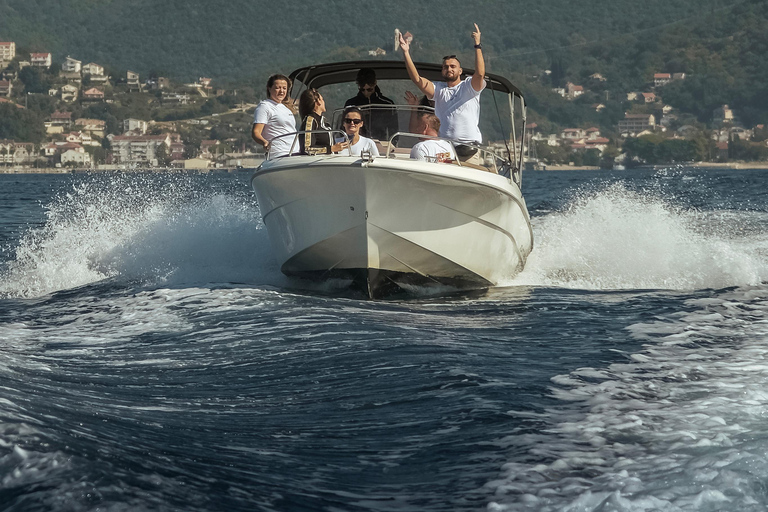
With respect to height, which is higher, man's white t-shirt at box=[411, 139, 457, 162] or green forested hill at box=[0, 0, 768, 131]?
green forested hill at box=[0, 0, 768, 131]

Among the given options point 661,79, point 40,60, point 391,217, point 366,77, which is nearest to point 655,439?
point 391,217

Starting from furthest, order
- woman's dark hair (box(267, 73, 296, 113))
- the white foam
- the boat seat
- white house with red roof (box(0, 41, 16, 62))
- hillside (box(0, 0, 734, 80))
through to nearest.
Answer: hillside (box(0, 0, 734, 80)) < white house with red roof (box(0, 41, 16, 62)) < woman's dark hair (box(267, 73, 296, 113)) < the boat seat < the white foam

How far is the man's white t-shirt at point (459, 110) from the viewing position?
870cm

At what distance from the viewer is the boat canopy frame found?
10.0 meters

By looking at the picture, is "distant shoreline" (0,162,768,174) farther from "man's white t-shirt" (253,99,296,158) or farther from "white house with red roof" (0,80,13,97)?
"man's white t-shirt" (253,99,296,158)

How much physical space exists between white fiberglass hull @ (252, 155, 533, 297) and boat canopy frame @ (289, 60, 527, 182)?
119cm

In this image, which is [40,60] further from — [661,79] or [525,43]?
[661,79]

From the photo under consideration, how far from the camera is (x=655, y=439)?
13.4 ft

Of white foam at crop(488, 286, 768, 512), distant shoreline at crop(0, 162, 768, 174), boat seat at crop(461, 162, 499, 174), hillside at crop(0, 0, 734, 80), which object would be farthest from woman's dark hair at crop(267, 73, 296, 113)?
hillside at crop(0, 0, 734, 80)

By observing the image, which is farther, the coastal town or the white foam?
the coastal town

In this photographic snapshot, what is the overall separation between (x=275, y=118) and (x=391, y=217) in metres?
1.74

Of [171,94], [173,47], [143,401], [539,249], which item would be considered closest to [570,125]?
[171,94]

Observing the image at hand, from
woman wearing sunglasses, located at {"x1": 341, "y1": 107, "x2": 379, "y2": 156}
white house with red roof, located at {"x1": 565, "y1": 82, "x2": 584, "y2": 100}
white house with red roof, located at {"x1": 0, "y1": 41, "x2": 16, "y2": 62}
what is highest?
white house with red roof, located at {"x1": 0, "y1": 41, "x2": 16, "y2": 62}

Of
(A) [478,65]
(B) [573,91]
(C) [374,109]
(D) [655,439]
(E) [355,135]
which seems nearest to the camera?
(D) [655,439]
